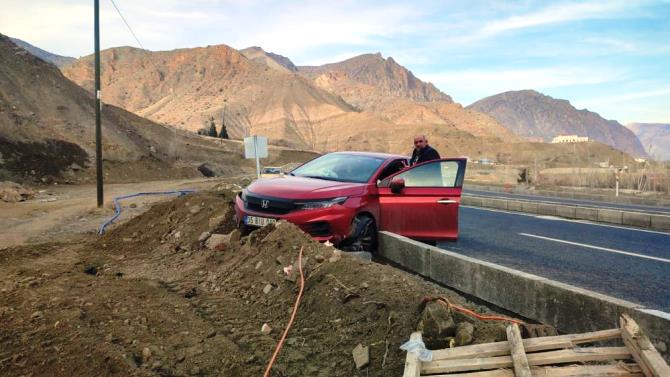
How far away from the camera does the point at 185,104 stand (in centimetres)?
11831

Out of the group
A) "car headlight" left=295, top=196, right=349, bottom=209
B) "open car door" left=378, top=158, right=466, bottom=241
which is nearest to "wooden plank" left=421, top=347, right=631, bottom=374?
"car headlight" left=295, top=196, right=349, bottom=209

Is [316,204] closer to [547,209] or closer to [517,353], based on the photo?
[517,353]

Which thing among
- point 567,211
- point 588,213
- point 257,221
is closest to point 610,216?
point 588,213

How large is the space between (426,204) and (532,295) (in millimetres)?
2983

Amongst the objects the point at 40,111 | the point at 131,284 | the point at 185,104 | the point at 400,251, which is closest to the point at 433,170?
the point at 400,251

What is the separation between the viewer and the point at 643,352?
2975 mm

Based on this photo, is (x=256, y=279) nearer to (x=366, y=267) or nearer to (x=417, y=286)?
(x=366, y=267)

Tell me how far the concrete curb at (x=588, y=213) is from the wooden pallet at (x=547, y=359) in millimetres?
10656

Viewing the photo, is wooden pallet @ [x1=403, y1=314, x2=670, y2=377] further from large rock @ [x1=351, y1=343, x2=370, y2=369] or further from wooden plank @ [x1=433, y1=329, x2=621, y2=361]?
large rock @ [x1=351, y1=343, x2=370, y2=369]

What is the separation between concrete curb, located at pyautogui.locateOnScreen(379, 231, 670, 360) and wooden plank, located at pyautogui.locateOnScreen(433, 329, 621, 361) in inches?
23.4

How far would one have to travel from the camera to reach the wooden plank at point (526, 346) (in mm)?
3254

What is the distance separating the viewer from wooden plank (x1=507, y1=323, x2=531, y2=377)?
292cm

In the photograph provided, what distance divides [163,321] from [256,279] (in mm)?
1327

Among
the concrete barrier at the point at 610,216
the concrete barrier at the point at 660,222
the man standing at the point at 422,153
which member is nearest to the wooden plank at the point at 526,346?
the man standing at the point at 422,153
